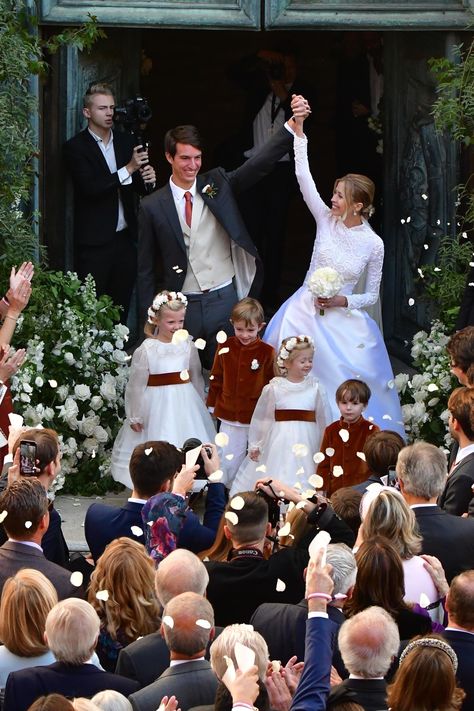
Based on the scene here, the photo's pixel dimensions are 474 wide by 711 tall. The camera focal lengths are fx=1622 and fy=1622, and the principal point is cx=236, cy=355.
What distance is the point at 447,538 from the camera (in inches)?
258

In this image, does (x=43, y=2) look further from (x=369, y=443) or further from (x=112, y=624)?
(x=112, y=624)

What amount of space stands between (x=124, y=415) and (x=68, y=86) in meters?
2.24

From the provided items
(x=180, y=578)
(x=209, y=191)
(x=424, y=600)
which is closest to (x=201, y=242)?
(x=209, y=191)

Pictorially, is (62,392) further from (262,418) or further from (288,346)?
(288,346)

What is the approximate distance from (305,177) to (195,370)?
4.47 ft

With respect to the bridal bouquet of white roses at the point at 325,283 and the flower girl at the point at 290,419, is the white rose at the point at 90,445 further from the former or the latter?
the bridal bouquet of white roses at the point at 325,283

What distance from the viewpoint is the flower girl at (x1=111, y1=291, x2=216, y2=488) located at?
31.8ft

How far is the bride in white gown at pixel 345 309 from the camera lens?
9.86m

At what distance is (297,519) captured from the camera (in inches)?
260

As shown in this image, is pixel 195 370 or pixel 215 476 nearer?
pixel 215 476

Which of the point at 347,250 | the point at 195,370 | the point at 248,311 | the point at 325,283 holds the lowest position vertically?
the point at 195,370

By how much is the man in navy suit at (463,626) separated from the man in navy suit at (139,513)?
5.25ft

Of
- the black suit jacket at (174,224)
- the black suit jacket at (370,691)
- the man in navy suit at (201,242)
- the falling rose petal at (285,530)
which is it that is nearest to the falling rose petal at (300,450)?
the man in navy suit at (201,242)

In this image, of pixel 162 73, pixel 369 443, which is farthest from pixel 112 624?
pixel 162 73
